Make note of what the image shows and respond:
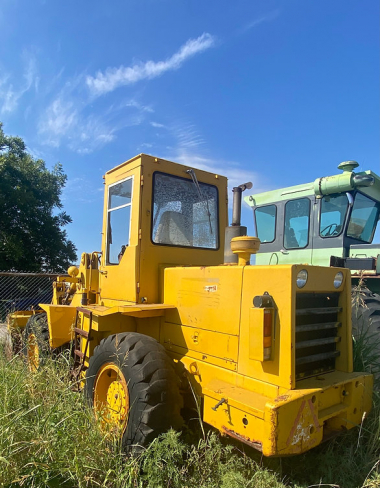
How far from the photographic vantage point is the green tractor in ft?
18.4

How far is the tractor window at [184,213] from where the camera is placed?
154 inches

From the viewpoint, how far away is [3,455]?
98.0 inches

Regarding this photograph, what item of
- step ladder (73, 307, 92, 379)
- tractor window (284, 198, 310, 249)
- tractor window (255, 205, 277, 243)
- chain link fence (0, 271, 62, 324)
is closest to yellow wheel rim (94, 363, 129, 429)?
step ladder (73, 307, 92, 379)

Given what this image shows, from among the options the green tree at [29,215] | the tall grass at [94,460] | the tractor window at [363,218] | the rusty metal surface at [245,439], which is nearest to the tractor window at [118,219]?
the tall grass at [94,460]

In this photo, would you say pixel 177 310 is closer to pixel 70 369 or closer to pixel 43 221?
pixel 70 369

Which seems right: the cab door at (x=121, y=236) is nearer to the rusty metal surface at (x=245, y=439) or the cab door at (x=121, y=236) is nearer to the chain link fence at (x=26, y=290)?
the rusty metal surface at (x=245, y=439)

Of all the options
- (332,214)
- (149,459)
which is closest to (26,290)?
(332,214)

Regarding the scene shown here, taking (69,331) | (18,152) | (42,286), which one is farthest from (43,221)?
(69,331)

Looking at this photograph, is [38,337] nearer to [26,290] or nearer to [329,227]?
[329,227]

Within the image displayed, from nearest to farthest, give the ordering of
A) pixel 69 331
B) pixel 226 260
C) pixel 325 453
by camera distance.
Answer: pixel 325 453, pixel 226 260, pixel 69 331

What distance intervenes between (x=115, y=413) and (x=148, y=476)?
0.69m

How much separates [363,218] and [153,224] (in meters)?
4.34

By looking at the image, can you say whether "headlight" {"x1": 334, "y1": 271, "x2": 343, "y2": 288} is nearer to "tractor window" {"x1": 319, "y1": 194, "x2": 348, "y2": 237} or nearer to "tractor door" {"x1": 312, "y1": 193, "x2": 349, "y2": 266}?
"tractor door" {"x1": 312, "y1": 193, "x2": 349, "y2": 266}

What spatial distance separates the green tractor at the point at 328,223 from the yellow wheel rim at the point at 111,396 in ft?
11.8
